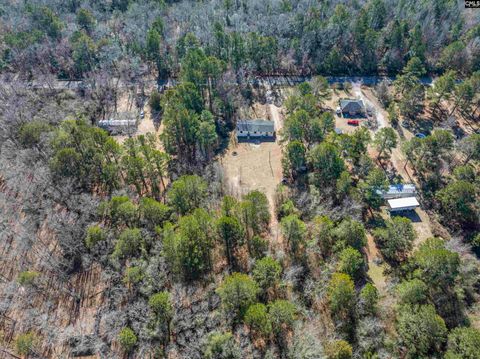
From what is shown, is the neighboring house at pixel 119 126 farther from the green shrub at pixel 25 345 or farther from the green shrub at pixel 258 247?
the green shrub at pixel 25 345

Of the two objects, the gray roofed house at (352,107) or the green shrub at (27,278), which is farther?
the gray roofed house at (352,107)

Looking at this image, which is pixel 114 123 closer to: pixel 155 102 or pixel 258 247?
pixel 155 102

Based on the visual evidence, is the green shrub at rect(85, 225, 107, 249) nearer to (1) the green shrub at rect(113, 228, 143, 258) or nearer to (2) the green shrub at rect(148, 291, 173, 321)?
(1) the green shrub at rect(113, 228, 143, 258)

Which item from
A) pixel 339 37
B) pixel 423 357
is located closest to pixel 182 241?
pixel 423 357

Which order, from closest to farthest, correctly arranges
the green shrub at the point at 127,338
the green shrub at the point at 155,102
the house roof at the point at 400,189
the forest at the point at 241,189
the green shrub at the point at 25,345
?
the green shrub at the point at 25,345
the green shrub at the point at 127,338
the forest at the point at 241,189
the house roof at the point at 400,189
the green shrub at the point at 155,102

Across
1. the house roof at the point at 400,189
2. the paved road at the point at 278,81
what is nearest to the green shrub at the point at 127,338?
the house roof at the point at 400,189

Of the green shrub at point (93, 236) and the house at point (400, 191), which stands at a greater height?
the green shrub at point (93, 236)

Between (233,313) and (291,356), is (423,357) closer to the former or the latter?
(291,356)
